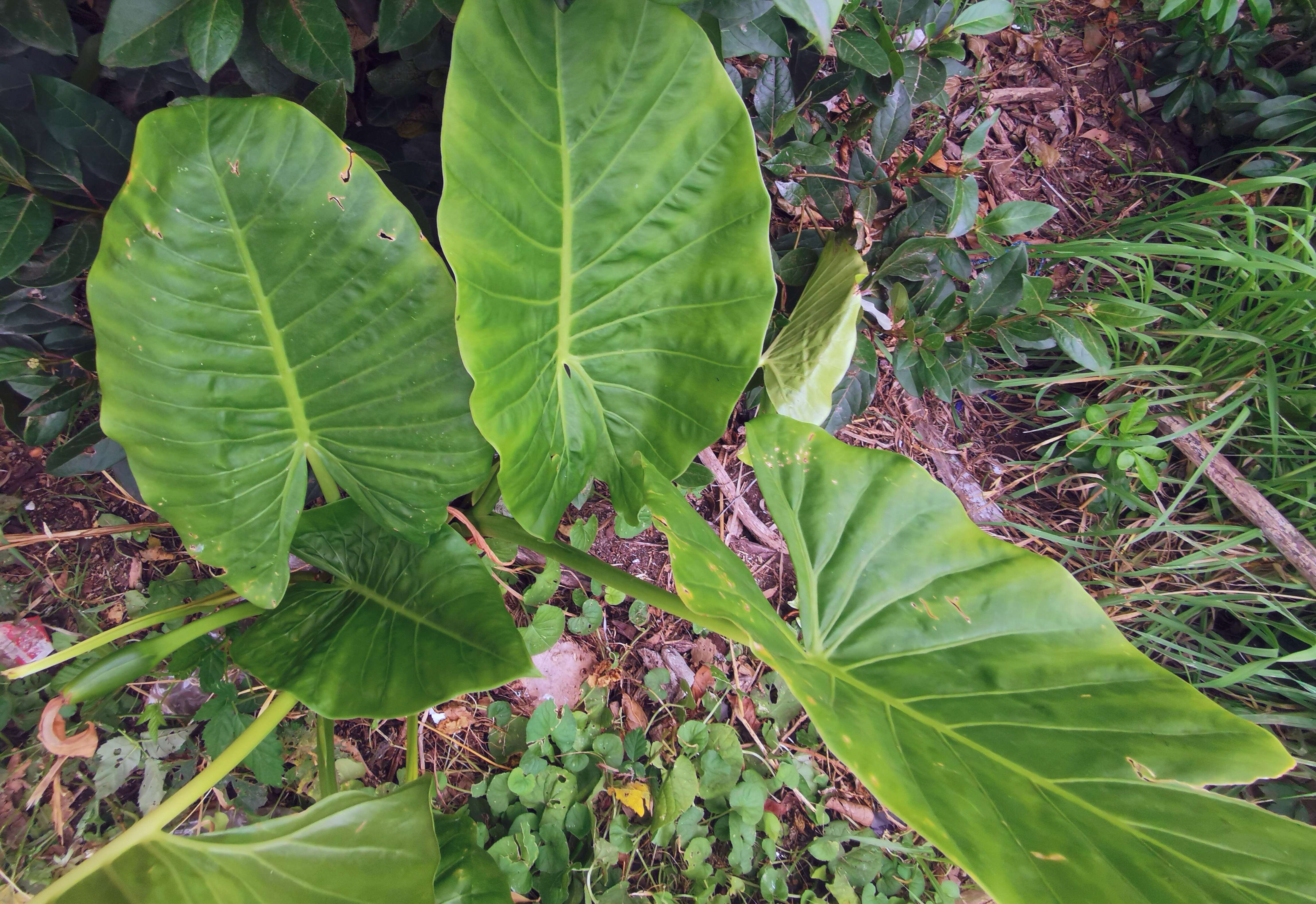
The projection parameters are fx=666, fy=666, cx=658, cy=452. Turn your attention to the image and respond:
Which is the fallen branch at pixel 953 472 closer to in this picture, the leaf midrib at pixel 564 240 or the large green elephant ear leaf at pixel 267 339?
the leaf midrib at pixel 564 240

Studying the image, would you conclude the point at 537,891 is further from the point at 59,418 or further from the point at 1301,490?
the point at 1301,490

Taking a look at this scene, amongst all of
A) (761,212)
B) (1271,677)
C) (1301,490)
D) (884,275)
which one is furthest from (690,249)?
(1271,677)

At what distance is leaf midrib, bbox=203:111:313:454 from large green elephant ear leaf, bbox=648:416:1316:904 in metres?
0.42

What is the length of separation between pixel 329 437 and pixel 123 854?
0.46m

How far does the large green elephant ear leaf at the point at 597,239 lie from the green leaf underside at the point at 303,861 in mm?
351

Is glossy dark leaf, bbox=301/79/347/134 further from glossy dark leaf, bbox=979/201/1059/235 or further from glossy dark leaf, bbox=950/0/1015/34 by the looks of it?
glossy dark leaf, bbox=979/201/1059/235

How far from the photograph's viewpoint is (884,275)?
1.09 metres

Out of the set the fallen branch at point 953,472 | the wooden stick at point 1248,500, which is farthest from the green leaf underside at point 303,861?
the wooden stick at point 1248,500

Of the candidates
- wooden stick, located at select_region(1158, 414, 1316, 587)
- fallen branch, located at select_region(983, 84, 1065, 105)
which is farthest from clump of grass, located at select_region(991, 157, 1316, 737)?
fallen branch, located at select_region(983, 84, 1065, 105)

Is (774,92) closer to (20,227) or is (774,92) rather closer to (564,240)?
(564,240)

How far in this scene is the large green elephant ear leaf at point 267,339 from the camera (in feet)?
2.08

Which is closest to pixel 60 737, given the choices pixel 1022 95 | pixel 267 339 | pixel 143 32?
pixel 267 339

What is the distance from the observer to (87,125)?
2.30 ft

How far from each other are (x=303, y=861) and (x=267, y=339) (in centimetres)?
55
